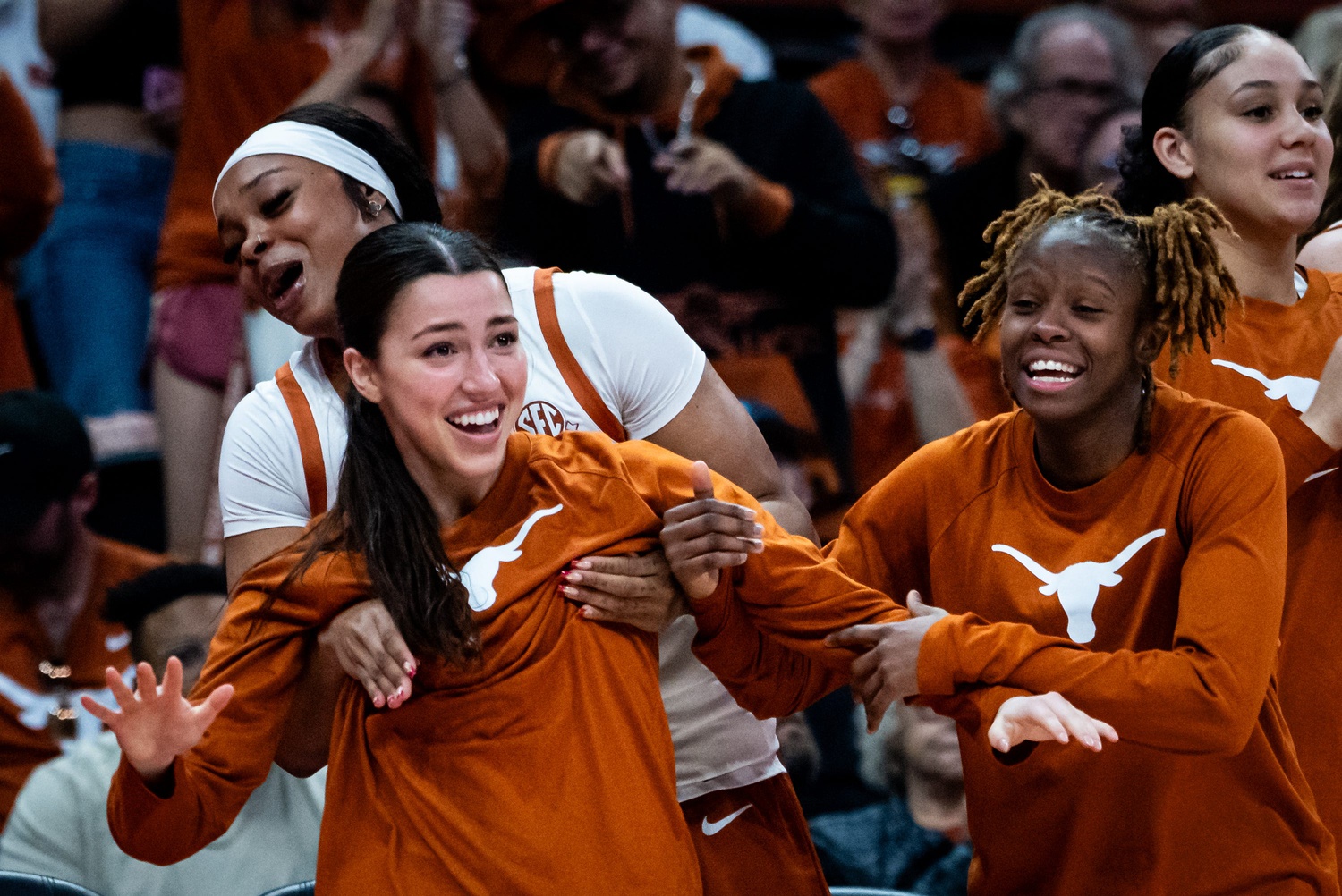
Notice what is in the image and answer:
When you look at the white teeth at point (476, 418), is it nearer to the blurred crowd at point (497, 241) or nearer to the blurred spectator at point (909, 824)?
the blurred crowd at point (497, 241)

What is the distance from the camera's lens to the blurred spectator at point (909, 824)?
11.7 ft

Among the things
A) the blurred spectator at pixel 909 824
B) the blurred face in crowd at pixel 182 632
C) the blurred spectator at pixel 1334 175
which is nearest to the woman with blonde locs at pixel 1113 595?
the blurred spectator at pixel 1334 175

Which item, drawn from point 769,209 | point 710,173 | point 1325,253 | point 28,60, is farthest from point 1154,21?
point 28,60

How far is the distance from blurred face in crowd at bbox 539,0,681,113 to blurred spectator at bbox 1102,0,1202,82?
2.22 metres

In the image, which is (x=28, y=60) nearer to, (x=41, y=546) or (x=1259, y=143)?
(x=41, y=546)

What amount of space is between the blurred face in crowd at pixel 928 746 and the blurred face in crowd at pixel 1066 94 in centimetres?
177

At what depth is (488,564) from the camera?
2.25 meters

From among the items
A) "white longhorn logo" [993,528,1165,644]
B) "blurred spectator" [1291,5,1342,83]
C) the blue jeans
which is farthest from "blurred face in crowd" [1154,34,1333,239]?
the blue jeans

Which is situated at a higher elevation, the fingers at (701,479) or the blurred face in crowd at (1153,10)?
the blurred face in crowd at (1153,10)

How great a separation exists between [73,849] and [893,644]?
1.89 metres

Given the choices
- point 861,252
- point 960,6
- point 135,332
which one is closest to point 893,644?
point 861,252

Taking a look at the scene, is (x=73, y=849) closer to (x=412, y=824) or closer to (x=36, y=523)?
(x=36, y=523)

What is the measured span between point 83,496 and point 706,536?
2270 millimetres

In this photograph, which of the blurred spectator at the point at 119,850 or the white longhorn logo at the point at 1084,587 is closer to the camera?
the white longhorn logo at the point at 1084,587
